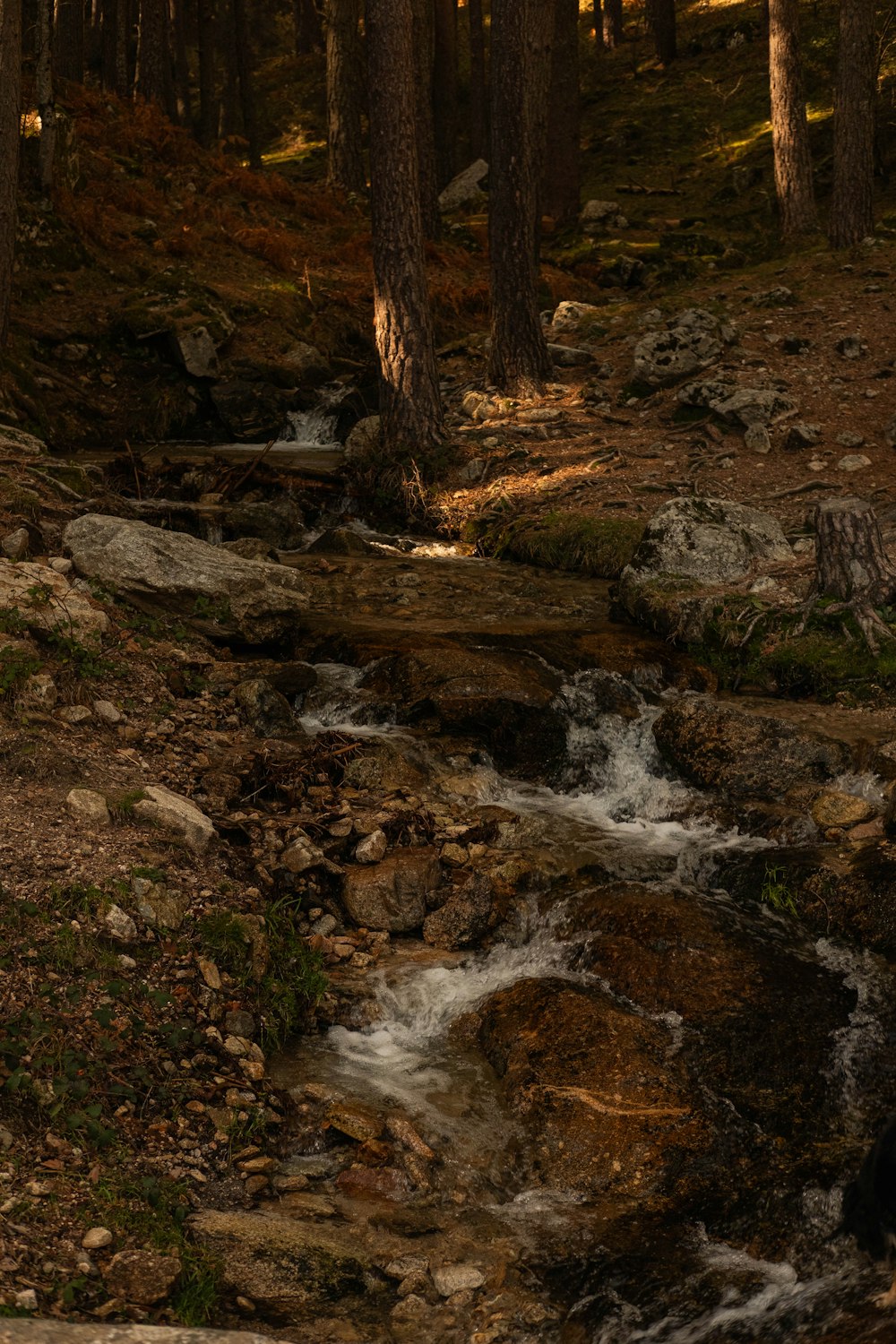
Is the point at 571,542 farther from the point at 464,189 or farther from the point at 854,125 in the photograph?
the point at 464,189

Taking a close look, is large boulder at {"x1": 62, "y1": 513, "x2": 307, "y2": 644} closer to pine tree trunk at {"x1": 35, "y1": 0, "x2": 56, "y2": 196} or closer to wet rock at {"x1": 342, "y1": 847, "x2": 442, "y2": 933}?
wet rock at {"x1": 342, "y1": 847, "x2": 442, "y2": 933}

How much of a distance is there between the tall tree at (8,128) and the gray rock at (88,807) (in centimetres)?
790

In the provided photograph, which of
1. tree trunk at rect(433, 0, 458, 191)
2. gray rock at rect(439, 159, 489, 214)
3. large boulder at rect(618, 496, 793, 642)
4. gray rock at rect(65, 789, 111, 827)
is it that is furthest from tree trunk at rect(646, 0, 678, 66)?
gray rock at rect(65, 789, 111, 827)

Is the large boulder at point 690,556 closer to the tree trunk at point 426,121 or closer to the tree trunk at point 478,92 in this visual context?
the tree trunk at point 426,121

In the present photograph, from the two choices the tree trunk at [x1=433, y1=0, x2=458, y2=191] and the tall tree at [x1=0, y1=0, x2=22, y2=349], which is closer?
the tall tree at [x1=0, y1=0, x2=22, y2=349]

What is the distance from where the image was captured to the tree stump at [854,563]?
8406 millimetres

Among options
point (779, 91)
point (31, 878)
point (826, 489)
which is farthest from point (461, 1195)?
point (779, 91)

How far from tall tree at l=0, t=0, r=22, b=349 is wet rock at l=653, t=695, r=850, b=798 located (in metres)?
8.30

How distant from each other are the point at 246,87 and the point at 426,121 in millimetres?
10197

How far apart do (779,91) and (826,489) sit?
376 inches

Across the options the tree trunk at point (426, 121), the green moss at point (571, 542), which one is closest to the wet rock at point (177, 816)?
the green moss at point (571, 542)

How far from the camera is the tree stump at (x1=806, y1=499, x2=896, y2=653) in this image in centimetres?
841

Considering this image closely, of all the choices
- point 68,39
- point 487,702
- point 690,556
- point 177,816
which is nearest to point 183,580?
point 487,702

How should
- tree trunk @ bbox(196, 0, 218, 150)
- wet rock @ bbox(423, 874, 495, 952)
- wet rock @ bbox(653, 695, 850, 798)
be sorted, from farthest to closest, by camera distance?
tree trunk @ bbox(196, 0, 218, 150), wet rock @ bbox(653, 695, 850, 798), wet rock @ bbox(423, 874, 495, 952)
